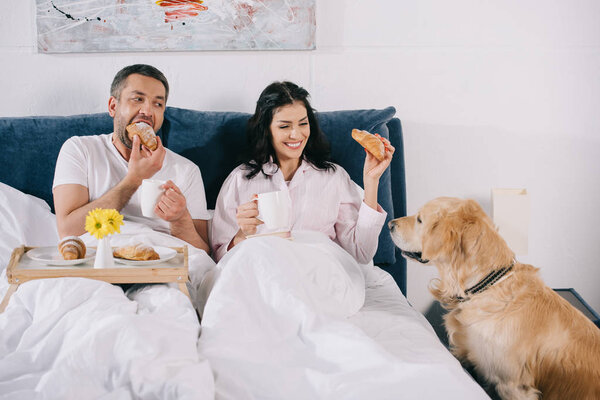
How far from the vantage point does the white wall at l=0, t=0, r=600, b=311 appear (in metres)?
2.43

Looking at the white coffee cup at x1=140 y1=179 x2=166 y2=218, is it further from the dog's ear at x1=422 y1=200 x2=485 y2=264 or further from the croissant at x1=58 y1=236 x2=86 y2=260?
the dog's ear at x1=422 y1=200 x2=485 y2=264

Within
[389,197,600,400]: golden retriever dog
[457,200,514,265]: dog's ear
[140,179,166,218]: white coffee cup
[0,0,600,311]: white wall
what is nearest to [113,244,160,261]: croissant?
[140,179,166,218]: white coffee cup

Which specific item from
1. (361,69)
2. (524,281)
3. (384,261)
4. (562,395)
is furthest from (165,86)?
(562,395)

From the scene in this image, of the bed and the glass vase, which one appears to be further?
the glass vase

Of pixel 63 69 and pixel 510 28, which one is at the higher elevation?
pixel 510 28

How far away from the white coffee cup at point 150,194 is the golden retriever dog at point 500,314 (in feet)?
2.53

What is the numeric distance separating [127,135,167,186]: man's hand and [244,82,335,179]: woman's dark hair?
349mm

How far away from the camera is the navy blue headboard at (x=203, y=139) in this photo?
2.12 metres

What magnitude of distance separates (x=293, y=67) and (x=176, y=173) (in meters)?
0.81

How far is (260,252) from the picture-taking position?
1.48 metres

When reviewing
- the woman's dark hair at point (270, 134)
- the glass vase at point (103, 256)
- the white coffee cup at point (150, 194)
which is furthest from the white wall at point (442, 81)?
the glass vase at point (103, 256)

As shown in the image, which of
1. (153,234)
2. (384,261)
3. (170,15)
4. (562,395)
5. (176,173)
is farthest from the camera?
(170,15)

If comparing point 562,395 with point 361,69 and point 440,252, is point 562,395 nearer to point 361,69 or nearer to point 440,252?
point 440,252

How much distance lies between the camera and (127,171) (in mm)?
2018
